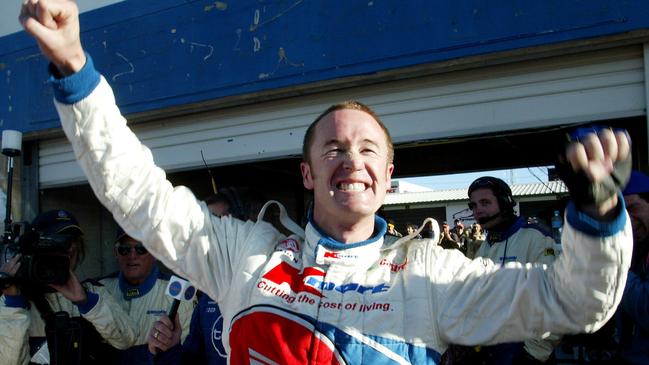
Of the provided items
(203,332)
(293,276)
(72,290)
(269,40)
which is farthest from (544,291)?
(269,40)

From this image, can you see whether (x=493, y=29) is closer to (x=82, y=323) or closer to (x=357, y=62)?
(x=357, y=62)

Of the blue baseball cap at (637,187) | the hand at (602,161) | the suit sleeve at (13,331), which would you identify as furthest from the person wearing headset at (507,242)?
the suit sleeve at (13,331)

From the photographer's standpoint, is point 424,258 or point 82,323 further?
point 82,323

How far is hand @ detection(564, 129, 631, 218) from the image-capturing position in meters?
1.04

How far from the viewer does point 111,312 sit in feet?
8.51

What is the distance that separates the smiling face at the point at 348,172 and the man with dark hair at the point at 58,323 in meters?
1.45

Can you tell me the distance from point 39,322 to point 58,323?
10.0 inches

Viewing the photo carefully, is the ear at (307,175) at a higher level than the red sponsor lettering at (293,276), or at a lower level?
higher

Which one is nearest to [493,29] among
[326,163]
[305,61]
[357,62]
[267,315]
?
[357,62]

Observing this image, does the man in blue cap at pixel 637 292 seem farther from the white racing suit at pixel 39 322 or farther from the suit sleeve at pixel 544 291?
the white racing suit at pixel 39 322

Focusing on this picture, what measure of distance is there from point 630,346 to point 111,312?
2.51 meters

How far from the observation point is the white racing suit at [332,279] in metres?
1.19

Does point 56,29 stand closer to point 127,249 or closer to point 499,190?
point 127,249

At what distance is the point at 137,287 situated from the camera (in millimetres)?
3021
